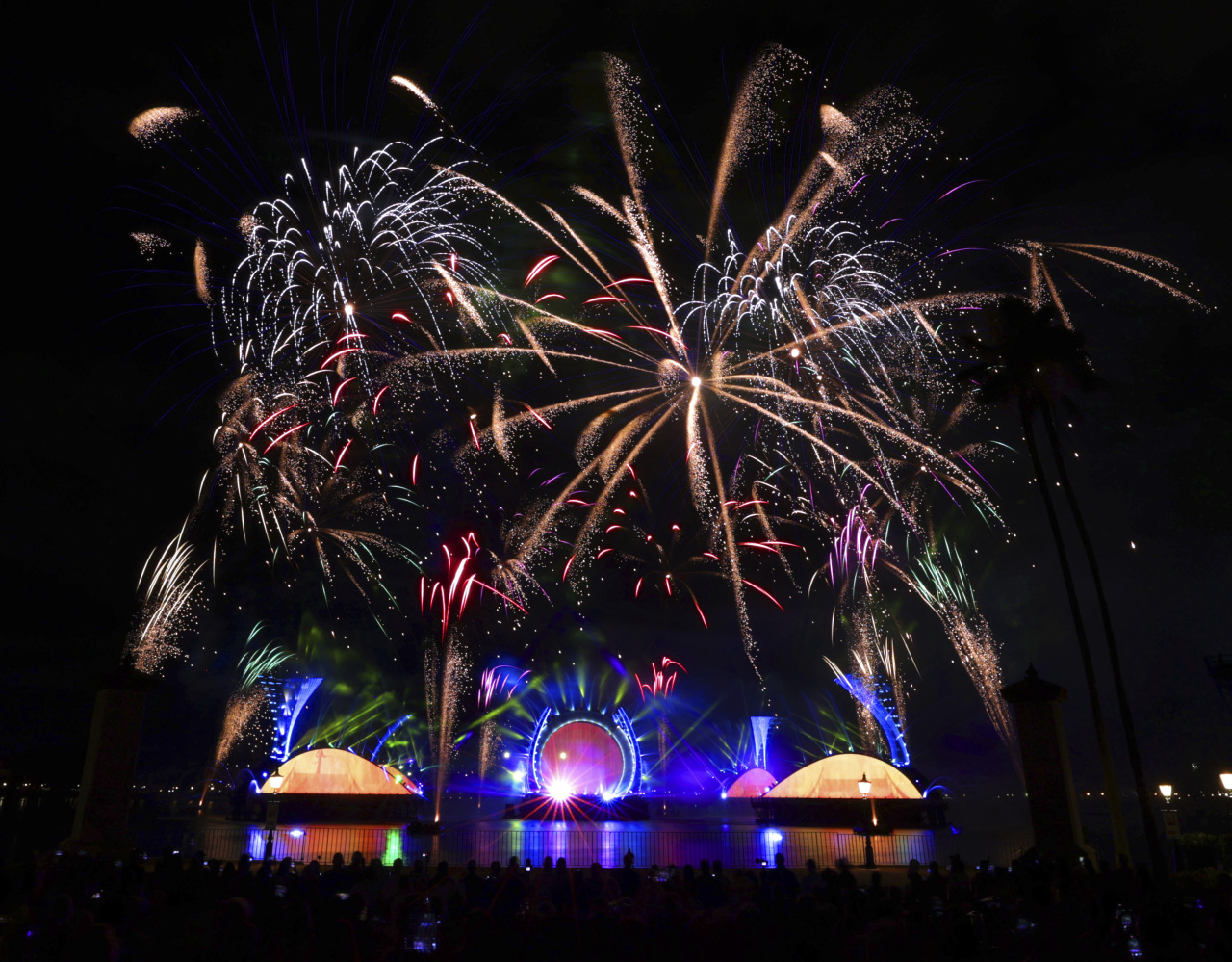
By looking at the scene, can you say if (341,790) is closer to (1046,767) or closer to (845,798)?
(845,798)

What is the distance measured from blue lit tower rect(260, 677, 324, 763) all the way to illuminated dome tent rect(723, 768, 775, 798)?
34.3 meters

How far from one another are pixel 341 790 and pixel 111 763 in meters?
31.8

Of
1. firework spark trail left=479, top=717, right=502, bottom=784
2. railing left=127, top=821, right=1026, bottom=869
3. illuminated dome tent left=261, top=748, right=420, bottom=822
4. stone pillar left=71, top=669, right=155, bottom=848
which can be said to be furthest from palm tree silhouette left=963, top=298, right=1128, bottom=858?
firework spark trail left=479, top=717, right=502, bottom=784

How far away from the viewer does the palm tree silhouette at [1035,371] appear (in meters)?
28.6

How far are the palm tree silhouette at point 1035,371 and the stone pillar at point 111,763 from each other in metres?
28.8

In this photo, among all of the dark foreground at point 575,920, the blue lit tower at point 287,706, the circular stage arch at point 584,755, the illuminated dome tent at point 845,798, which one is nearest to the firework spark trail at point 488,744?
the circular stage arch at point 584,755

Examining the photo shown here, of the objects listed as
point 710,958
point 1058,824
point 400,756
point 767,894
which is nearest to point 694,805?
point 400,756

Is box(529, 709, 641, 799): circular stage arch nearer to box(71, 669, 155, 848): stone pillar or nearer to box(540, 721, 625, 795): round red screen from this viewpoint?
box(540, 721, 625, 795): round red screen

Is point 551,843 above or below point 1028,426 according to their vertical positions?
below

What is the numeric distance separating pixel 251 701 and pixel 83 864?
6668 cm

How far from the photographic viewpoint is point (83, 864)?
1474 cm

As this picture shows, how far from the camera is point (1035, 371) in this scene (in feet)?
94.7

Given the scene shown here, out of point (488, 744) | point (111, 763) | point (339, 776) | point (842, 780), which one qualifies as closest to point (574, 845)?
point (111, 763)

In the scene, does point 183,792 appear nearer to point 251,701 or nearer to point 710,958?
point 251,701
